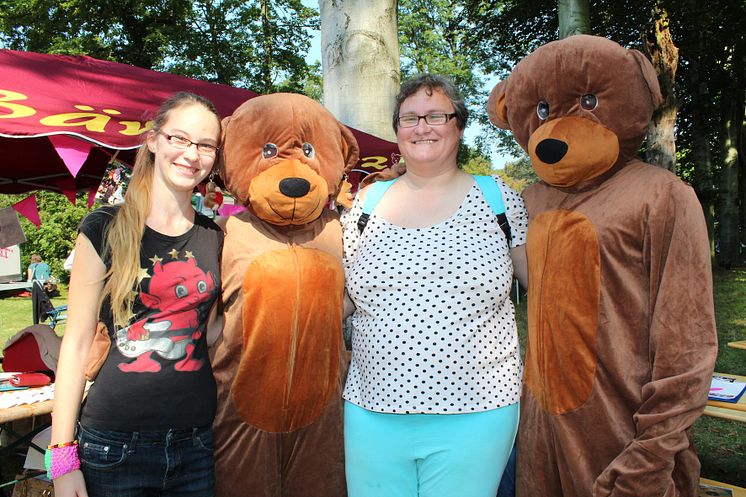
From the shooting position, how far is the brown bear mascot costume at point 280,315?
216cm

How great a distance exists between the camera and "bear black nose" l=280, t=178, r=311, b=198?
208 centimetres

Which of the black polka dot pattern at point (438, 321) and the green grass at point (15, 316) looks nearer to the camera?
the black polka dot pattern at point (438, 321)

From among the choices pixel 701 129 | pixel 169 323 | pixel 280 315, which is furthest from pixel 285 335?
pixel 701 129

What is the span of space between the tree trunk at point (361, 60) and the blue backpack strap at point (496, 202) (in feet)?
6.75

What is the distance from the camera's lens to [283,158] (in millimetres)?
2260

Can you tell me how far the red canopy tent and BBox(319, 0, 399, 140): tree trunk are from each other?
24 centimetres

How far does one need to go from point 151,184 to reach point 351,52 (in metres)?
2.41

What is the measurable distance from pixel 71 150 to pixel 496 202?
2161 mm

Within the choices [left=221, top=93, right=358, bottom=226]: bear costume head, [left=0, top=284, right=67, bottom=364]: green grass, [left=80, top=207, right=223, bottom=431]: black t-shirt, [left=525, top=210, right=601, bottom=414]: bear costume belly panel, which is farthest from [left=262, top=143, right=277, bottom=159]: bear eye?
[left=0, top=284, right=67, bottom=364]: green grass

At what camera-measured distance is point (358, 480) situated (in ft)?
6.45

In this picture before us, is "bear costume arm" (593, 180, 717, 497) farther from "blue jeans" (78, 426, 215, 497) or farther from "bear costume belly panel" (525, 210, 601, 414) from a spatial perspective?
"blue jeans" (78, 426, 215, 497)

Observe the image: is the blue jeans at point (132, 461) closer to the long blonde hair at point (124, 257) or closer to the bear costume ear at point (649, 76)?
the long blonde hair at point (124, 257)

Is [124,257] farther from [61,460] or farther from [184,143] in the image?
[61,460]

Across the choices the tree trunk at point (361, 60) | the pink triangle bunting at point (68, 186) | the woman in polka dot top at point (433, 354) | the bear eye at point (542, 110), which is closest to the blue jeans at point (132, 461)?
the woman in polka dot top at point (433, 354)
